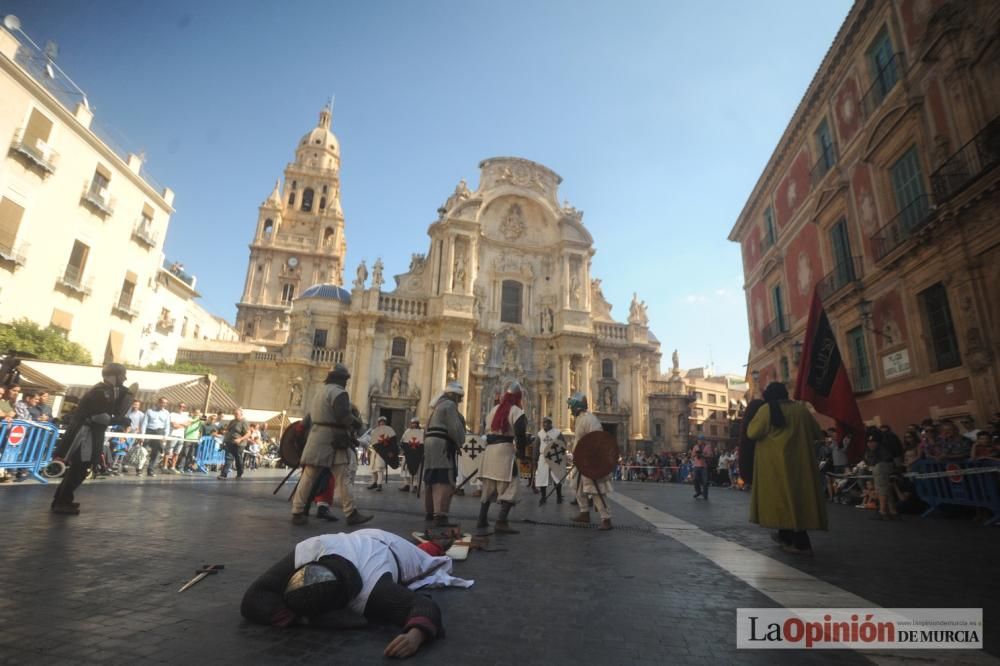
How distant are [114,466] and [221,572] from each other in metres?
10.9

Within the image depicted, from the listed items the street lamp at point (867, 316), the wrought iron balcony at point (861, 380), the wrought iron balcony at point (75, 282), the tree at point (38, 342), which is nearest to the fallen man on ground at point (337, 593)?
the street lamp at point (867, 316)

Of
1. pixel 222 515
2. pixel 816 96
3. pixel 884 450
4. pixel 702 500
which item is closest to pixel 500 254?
pixel 816 96

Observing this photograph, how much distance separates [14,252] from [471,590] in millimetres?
21467

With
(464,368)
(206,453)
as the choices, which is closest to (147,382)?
(206,453)

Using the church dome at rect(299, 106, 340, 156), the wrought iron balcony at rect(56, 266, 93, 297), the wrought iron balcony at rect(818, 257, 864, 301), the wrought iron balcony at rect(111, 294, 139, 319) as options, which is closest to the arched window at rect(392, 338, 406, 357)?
the wrought iron balcony at rect(111, 294, 139, 319)

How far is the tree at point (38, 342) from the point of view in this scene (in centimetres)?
1577

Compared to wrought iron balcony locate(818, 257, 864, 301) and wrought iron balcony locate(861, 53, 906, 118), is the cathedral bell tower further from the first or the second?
wrought iron balcony locate(861, 53, 906, 118)

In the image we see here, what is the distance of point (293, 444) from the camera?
277 inches

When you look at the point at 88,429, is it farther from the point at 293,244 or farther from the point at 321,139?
the point at 321,139

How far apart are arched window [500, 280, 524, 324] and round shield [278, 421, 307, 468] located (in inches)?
914

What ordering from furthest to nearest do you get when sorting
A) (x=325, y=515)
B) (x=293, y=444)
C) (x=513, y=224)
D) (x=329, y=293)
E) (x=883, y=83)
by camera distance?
1. (x=513, y=224)
2. (x=329, y=293)
3. (x=883, y=83)
4. (x=293, y=444)
5. (x=325, y=515)

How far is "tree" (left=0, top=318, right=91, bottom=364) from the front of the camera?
1577 cm

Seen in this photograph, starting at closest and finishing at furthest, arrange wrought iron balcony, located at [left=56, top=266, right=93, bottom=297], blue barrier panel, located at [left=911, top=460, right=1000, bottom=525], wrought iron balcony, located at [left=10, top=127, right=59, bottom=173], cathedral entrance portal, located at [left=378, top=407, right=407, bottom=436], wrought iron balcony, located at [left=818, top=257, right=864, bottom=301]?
blue barrier panel, located at [left=911, top=460, right=1000, bottom=525] → wrought iron balcony, located at [left=818, top=257, right=864, bottom=301] → wrought iron balcony, located at [left=10, top=127, right=59, bottom=173] → wrought iron balcony, located at [left=56, top=266, right=93, bottom=297] → cathedral entrance portal, located at [left=378, top=407, right=407, bottom=436]

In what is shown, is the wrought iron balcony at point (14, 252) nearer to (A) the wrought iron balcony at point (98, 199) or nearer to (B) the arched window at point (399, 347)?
(A) the wrought iron balcony at point (98, 199)
